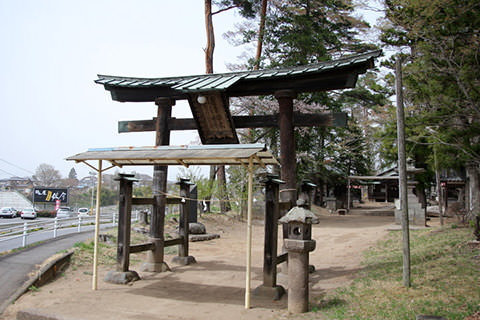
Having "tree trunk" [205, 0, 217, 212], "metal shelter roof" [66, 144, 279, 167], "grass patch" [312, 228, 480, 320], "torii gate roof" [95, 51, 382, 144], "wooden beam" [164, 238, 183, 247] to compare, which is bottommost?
"grass patch" [312, 228, 480, 320]

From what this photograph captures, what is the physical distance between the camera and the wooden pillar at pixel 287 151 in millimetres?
7883

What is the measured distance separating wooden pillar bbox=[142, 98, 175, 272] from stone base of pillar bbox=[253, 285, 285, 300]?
320 cm

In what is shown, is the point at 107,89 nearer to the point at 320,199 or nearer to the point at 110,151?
the point at 110,151

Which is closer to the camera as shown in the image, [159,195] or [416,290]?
[416,290]

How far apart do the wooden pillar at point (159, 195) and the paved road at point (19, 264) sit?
2.70 m

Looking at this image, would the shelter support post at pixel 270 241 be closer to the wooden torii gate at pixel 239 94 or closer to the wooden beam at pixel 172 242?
the wooden torii gate at pixel 239 94

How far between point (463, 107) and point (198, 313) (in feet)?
29.4

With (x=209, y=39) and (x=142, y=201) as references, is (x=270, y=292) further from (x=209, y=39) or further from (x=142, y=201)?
(x=209, y=39)

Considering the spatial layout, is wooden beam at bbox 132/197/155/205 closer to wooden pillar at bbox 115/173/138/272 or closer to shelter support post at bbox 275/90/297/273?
wooden pillar at bbox 115/173/138/272

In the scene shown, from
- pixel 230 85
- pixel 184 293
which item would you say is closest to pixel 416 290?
pixel 184 293

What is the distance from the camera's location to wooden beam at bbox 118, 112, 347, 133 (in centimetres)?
785

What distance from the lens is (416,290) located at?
604 cm

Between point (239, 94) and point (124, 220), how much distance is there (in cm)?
393

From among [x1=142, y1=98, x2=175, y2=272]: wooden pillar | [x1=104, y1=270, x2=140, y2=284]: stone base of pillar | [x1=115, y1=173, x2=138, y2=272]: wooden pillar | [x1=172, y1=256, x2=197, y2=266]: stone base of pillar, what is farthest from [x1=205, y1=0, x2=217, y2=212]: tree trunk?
[x1=104, y1=270, x2=140, y2=284]: stone base of pillar
